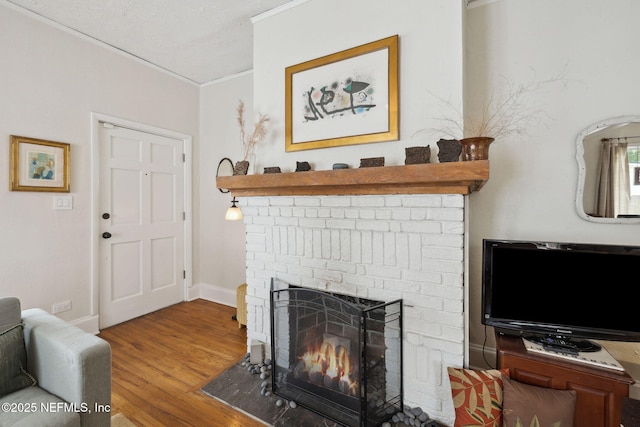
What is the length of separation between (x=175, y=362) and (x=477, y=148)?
258 cm

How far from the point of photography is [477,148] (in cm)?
153

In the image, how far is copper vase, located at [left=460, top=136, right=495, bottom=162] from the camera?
4.99 feet

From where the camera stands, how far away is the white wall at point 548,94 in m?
1.81

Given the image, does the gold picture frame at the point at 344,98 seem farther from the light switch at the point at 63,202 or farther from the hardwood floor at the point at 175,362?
the light switch at the point at 63,202

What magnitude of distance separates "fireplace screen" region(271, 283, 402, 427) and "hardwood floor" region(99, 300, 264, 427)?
370mm

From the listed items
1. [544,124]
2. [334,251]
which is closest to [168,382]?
[334,251]

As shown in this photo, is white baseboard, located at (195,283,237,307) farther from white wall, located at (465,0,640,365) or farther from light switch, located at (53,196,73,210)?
white wall, located at (465,0,640,365)

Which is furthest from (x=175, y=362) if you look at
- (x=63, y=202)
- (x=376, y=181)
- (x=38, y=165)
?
(x=376, y=181)

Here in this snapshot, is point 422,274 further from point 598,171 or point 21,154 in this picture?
point 21,154

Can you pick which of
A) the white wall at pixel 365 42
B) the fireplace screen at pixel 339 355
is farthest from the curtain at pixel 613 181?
the fireplace screen at pixel 339 355

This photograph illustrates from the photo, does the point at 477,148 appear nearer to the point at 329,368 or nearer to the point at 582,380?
the point at 582,380

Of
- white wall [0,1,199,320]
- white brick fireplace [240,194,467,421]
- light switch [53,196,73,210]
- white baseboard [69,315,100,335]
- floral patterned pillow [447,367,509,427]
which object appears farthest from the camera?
white baseboard [69,315,100,335]

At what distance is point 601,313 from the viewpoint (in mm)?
1499

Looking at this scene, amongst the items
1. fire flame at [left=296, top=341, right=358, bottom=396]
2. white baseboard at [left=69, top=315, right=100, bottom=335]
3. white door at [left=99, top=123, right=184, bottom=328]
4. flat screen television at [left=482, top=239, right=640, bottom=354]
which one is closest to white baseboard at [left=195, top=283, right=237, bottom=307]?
white door at [left=99, top=123, right=184, bottom=328]
